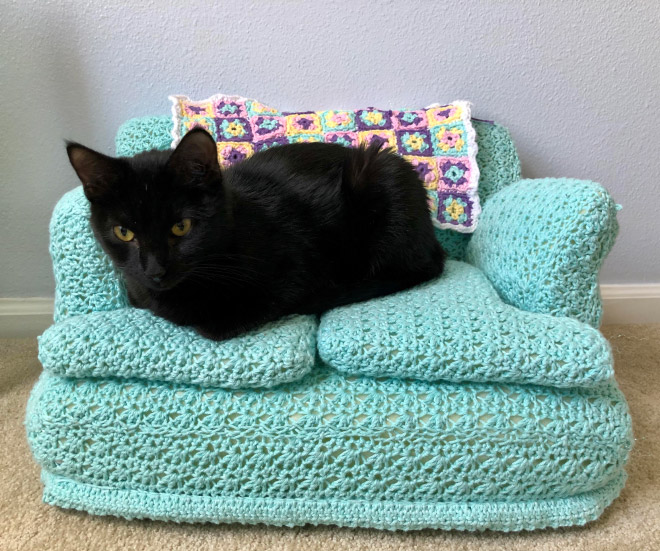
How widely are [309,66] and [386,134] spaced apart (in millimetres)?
316

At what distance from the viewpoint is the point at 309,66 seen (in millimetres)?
1413

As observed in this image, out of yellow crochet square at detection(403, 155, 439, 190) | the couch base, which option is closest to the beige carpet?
the couch base

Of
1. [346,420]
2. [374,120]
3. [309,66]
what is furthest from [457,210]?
[346,420]

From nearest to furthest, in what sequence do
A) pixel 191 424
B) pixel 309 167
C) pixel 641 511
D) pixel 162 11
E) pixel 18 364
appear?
pixel 191 424 → pixel 641 511 → pixel 309 167 → pixel 162 11 → pixel 18 364

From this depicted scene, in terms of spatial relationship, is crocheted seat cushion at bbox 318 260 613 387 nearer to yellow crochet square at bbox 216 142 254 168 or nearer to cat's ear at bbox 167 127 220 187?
cat's ear at bbox 167 127 220 187

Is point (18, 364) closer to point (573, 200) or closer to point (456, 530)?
point (456, 530)

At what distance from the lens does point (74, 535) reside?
0.89m

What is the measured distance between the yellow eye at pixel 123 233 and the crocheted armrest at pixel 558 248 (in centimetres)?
75

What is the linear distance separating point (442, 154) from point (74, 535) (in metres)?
1.18

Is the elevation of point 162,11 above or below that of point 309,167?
above

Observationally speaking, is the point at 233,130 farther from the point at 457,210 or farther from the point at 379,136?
the point at 457,210

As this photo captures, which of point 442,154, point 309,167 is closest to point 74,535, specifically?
point 309,167

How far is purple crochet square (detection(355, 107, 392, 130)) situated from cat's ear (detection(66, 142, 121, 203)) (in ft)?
2.40

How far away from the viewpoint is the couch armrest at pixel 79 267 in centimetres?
94
